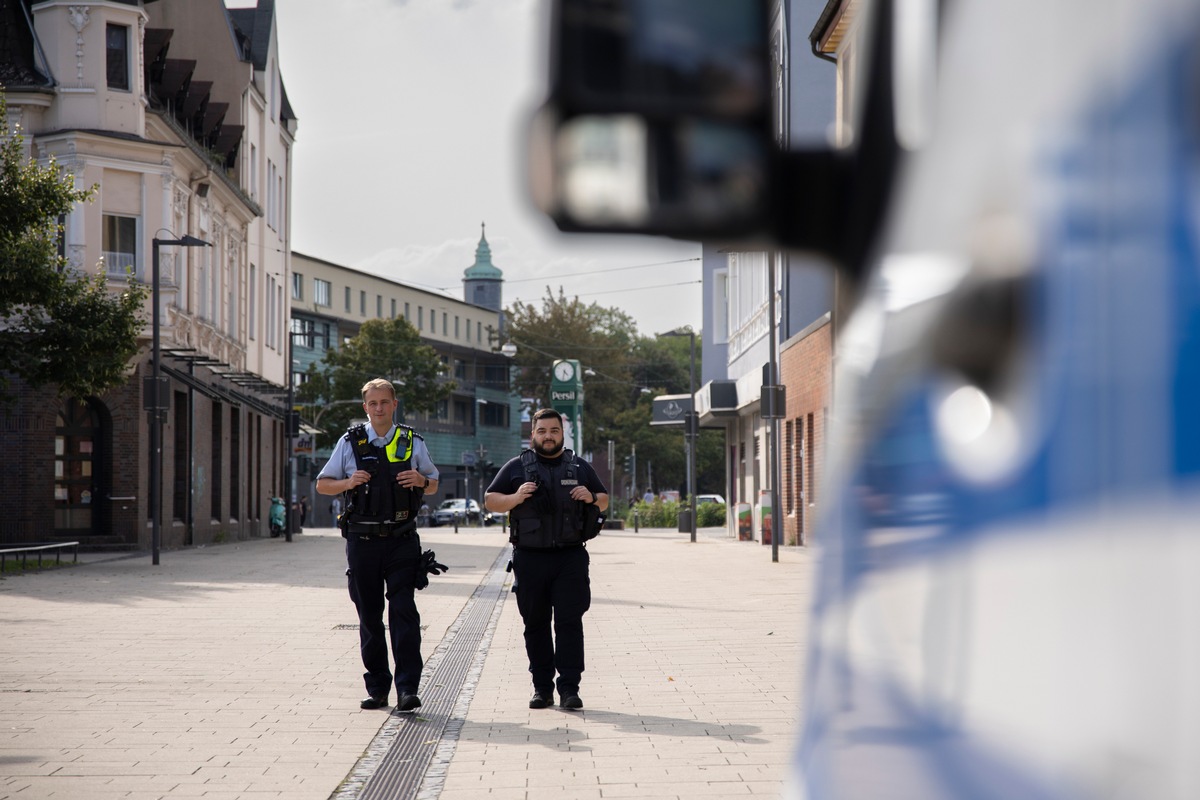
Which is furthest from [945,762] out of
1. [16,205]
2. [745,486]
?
[745,486]

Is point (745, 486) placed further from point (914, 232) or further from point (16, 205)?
point (914, 232)

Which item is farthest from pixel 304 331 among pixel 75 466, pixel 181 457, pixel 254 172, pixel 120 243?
pixel 75 466

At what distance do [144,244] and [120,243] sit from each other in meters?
0.55

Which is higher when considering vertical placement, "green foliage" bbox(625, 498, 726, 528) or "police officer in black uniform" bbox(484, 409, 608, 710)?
"police officer in black uniform" bbox(484, 409, 608, 710)

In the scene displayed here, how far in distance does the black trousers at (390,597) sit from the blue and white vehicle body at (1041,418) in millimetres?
7386

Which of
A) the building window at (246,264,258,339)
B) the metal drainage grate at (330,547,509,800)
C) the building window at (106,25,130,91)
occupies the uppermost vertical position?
the building window at (106,25,130,91)

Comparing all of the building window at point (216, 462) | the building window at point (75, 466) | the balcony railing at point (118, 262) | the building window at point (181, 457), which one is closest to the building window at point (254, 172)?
the building window at point (216, 462)

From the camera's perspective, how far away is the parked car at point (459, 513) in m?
75.2

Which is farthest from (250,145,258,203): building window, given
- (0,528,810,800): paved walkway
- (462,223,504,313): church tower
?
(462,223,504,313): church tower

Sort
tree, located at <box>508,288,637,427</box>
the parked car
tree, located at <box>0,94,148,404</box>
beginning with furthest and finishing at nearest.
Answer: tree, located at <box>508,288,637,427</box>, the parked car, tree, located at <box>0,94,148,404</box>

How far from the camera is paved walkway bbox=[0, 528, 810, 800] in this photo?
6.94 m

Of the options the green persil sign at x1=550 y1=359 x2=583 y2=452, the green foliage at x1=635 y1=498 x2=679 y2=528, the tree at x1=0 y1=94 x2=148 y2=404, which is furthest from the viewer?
the green foliage at x1=635 y1=498 x2=679 y2=528

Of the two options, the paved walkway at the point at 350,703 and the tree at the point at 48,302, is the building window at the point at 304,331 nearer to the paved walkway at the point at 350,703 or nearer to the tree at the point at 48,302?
the tree at the point at 48,302

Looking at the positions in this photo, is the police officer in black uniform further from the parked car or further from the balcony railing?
the parked car
